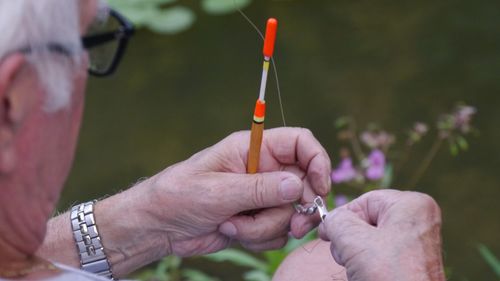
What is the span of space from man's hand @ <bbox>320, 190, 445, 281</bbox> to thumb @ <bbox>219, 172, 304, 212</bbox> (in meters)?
0.11

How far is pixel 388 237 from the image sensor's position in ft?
4.33

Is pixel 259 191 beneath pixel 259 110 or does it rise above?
beneath

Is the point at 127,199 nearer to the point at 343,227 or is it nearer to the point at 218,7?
the point at 343,227

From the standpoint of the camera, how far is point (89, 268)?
164 centimetres

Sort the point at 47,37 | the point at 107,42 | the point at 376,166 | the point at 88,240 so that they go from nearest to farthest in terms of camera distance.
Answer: the point at 47,37 → the point at 107,42 → the point at 88,240 → the point at 376,166

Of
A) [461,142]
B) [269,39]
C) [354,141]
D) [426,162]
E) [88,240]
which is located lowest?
[426,162]

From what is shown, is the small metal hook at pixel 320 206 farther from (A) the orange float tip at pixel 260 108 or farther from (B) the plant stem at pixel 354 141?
(B) the plant stem at pixel 354 141

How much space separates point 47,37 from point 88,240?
682 millimetres

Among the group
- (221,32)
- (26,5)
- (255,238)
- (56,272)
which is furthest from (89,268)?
(221,32)

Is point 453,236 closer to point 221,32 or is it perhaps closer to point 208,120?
point 208,120

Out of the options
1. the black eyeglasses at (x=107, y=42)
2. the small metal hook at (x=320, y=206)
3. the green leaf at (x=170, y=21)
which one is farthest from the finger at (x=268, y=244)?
the green leaf at (x=170, y=21)

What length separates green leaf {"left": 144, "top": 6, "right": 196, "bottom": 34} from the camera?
13.7 ft

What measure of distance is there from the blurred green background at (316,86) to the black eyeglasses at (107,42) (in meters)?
2.08

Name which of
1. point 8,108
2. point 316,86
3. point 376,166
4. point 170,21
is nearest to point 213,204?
point 8,108
